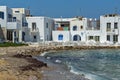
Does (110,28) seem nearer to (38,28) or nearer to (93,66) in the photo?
(38,28)

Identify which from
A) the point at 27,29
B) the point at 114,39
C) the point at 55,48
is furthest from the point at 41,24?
the point at 114,39

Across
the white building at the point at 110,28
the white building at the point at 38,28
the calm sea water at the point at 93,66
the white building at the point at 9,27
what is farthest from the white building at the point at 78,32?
the calm sea water at the point at 93,66

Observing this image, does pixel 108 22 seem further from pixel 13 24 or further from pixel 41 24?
pixel 13 24

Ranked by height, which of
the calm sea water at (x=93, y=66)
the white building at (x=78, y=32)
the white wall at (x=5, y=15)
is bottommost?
the calm sea water at (x=93, y=66)

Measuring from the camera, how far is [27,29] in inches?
2562

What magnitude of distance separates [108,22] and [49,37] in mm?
10964

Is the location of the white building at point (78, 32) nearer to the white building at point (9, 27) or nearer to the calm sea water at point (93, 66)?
the white building at point (9, 27)

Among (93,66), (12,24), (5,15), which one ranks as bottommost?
(93,66)

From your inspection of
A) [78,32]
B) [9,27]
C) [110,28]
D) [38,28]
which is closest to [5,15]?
[9,27]

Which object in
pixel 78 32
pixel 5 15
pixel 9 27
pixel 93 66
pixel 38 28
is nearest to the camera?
pixel 93 66

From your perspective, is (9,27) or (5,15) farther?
(5,15)

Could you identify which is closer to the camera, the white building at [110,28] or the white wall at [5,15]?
the white wall at [5,15]

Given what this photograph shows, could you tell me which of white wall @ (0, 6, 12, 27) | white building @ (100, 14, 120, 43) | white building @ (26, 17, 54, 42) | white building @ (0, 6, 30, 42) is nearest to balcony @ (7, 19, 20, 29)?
white building @ (0, 6, 30, 42)

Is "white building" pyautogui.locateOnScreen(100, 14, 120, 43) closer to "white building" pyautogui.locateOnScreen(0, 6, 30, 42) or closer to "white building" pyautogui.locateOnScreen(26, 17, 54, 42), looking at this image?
"white building" pyautogui.locateOnScreen(26, 17, 54, 42)
